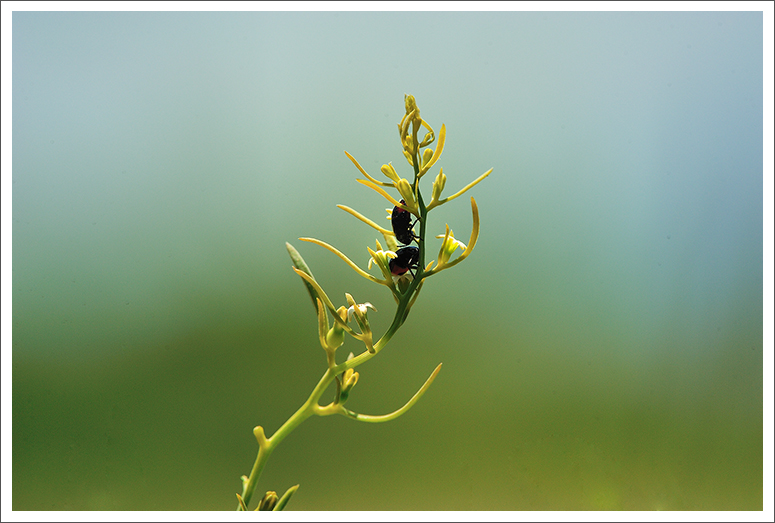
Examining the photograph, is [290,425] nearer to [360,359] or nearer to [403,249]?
[360,359]

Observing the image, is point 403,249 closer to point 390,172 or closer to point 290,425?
point 390,172

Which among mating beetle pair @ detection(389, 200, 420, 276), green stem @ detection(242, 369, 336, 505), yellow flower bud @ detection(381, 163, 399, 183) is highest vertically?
yellow flower bud @ detection(381, 163, 399, 183)

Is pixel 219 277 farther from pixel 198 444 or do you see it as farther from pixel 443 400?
pixel 443 400

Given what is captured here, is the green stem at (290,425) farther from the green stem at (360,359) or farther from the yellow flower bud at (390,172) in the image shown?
the yellow flower bud at (390,172)

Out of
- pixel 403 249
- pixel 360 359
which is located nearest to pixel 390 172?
pixel 403 249

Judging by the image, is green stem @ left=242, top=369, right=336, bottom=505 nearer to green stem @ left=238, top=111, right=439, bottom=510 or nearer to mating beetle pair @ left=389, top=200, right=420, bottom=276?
green stem @ left=238, top=111, right=439, bottom=510

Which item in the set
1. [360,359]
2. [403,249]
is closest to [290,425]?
[360,359]

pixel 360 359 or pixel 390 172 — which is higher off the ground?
pixel 390 172

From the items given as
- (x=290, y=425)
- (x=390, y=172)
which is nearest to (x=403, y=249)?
(x=390, y=172)

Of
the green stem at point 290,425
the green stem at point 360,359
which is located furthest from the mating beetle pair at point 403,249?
the green stem at point 290,425

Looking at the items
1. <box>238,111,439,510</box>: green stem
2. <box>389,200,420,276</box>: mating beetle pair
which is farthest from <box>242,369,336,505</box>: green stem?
<box>389,200,420,276</box>: mating beetle pair
